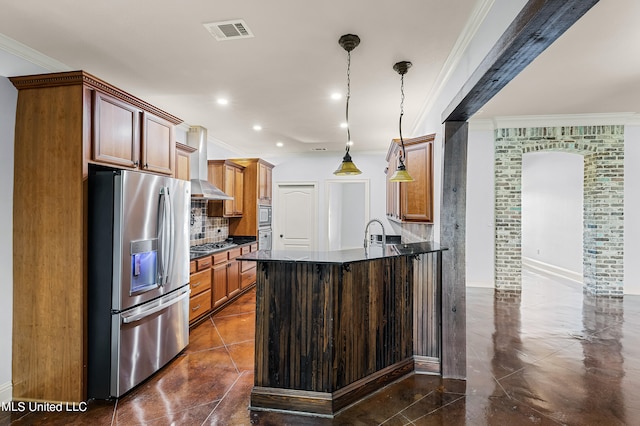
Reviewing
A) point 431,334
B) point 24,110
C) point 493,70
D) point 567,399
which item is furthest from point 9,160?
point 567,399

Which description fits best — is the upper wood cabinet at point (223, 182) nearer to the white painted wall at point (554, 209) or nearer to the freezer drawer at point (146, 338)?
the freezer drawer at point (146, 338)

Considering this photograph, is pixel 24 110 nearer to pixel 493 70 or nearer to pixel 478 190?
pixel 493 70

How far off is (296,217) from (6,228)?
5.17 m

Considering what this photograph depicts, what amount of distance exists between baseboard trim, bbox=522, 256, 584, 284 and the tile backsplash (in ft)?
23.1

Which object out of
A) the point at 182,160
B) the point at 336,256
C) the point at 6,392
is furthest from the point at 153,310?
the point at 182,160

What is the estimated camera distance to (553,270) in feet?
23.5

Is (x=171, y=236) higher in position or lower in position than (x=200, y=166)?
lower

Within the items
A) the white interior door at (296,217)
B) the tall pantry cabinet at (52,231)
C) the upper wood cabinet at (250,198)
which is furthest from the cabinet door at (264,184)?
the tall pantry cabinet at (52,231)

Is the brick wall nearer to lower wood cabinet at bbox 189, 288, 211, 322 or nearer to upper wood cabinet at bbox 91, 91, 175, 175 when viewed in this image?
lower wood cabinet at bbox 189, 288, 211, 322

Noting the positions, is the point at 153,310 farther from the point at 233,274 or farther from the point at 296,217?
the point at 296,217

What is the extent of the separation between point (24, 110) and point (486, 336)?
4.75 meters

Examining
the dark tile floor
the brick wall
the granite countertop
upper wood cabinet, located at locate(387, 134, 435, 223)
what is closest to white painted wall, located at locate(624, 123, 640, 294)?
the brick wall

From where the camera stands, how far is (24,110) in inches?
92.2

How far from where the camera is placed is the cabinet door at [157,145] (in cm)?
286
